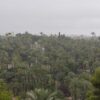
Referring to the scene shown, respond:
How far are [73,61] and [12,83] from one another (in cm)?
895

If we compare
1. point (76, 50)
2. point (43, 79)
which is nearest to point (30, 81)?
point (43, 79)

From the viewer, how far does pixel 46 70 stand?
34.6 m

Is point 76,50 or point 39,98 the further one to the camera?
point 76,50

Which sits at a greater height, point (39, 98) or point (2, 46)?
point (2, 46)

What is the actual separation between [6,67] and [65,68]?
23.3 feet

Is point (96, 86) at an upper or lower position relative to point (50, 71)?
upper

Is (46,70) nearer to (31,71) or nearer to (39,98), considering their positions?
(31,71)

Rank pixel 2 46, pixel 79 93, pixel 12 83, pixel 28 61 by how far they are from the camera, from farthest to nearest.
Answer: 1. pixel 2 46
2. pixel 28 61
3. pixel 12 83
4. pixel 79 93

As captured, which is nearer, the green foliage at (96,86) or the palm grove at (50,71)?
the green foliage at (96,86)

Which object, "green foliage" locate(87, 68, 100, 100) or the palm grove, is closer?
"green foliage" locate(87, 68, 100, 100)

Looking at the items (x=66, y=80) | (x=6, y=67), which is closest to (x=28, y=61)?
(x=6, y=67)

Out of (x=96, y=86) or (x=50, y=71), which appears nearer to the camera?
(x=96, y=86)

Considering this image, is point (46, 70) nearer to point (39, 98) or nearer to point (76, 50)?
point (76, 50)

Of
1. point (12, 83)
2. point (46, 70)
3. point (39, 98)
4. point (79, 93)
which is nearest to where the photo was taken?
point (39, 98)
